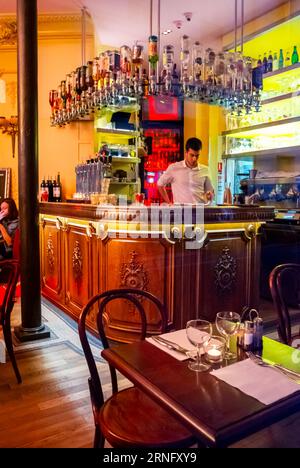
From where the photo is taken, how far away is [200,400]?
3.59ft

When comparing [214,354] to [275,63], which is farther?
[275,63]

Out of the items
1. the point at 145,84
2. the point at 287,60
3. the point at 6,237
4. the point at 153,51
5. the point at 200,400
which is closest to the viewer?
the point at 200,400

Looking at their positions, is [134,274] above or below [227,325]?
below

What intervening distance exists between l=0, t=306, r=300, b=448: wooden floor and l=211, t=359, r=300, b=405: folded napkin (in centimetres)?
97

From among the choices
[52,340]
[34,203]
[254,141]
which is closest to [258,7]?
[254,141]

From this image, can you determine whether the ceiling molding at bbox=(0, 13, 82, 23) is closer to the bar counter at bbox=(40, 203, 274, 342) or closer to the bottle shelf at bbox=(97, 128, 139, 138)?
the bottle shelf at bbox=(97, 128, 139, 138)

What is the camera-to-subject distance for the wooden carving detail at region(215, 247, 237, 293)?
11.3ft

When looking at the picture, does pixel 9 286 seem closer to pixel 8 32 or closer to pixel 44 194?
pixel 44 194

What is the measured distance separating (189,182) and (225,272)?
137 centimetres

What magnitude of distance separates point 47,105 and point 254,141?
10.6ft

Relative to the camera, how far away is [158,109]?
1019 centimetres

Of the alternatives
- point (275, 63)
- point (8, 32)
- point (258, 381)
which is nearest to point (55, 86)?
point (8, 32)

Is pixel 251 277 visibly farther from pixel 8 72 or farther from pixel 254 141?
pixel 8 72

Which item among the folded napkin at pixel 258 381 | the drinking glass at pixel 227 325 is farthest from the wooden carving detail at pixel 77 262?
the folded napkin at pixel 258 381
